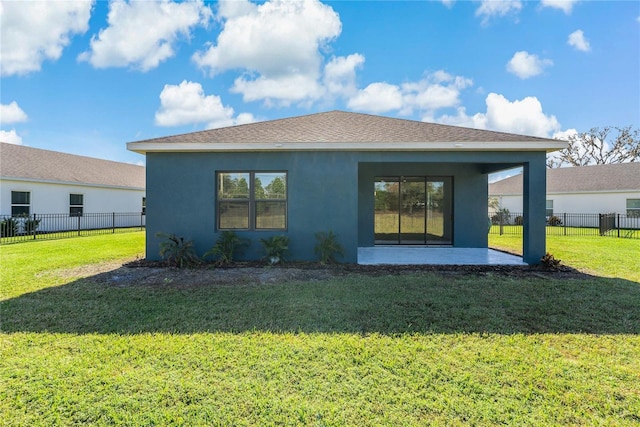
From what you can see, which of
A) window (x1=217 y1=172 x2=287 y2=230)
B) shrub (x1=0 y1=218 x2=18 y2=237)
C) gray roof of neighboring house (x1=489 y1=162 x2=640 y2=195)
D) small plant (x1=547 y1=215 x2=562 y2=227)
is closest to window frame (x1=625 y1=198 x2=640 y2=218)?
gray roof of neighboring house (x1=489 y1=162 x2=640 y2=195)

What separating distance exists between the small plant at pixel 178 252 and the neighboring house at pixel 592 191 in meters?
26.5

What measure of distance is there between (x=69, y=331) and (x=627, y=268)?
11281mm

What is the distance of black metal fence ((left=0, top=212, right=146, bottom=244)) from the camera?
1393cm

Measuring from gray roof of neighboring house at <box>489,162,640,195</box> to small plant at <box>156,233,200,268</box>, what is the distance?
87.5ft

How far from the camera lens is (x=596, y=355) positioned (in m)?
3.35

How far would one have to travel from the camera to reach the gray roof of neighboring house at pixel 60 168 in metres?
15.8

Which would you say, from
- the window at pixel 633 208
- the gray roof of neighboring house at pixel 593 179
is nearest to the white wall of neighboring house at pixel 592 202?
the window at pixel 633 208

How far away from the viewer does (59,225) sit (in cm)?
1688

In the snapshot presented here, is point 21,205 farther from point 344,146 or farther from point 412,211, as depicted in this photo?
point 412,211

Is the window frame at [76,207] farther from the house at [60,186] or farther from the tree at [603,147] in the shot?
the tree at [603,147]

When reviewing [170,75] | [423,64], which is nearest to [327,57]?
[423,64]

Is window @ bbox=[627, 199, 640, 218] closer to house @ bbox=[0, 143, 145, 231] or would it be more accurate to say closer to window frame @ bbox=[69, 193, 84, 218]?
house @ bbox=[0, 143, 145, 231]

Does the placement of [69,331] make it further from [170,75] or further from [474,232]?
[170,75]

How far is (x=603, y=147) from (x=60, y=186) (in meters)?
48.1
